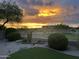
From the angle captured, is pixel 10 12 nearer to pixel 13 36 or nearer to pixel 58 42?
pixel 13 36

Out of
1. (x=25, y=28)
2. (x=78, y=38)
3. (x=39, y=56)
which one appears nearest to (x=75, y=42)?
(x=78, y=38)

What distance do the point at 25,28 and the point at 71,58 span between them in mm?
16960

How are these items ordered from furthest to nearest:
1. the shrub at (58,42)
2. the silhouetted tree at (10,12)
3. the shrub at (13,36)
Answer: the silhouetted tree at (10,12) → the shrub at (13,36) → the shrub at (58,42)

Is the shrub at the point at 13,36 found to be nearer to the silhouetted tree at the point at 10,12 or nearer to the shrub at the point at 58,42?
the silhouetted tree at the point at 10,12

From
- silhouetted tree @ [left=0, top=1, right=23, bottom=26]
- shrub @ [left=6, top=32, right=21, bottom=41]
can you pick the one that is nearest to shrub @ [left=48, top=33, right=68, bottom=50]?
shrub @ [left=6, top=32, right=21, bottom=41]

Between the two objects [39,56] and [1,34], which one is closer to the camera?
[39,56]

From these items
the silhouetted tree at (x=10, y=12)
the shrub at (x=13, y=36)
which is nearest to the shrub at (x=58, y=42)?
the shrub at (x=13, y=36)

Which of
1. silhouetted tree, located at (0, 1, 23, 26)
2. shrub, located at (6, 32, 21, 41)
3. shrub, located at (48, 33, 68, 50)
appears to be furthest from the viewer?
silhouetted tree, located at (0, 1, 23, 26)

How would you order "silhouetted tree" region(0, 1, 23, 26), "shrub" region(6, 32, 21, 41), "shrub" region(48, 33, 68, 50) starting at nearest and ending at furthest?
"shrub" region(48, 33, 68, 50) < "shrub" region(6, 32, 21, 41) < "silhouetted tree" region(0, 1, 23, 26)

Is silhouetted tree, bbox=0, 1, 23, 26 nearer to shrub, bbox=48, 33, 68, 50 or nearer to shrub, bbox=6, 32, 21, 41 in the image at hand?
shrub, bbox=6, 32, 21, 41

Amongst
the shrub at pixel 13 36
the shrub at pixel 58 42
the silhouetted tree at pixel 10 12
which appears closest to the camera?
the shrub at pixel 58 42

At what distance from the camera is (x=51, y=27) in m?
28.4

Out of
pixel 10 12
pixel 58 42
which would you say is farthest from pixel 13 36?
pixel 58 42

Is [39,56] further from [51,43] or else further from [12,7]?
[12,7]
